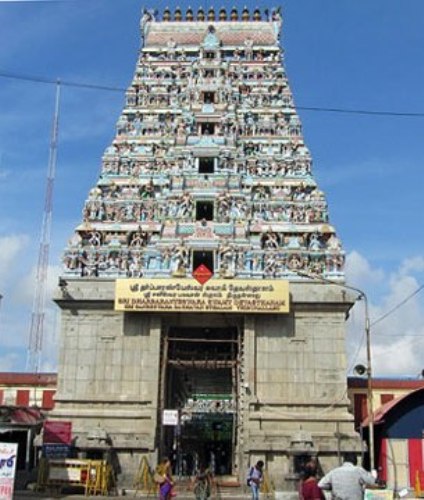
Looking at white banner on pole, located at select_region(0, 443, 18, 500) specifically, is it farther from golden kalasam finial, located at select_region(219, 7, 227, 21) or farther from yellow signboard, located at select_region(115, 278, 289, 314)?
golden kalasam finial, located at select_region(219, 7, 227, 21)

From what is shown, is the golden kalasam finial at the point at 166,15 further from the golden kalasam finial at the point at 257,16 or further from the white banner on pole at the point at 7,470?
the white banner on pole at the point at 7,470

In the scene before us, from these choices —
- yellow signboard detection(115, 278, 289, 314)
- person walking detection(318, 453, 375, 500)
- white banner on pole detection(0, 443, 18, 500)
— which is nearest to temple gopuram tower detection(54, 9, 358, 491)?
yellow signboard detection(115, 278, 289, 314)

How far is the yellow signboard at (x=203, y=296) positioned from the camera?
3559cm

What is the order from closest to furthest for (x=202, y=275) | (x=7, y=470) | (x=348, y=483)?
(x=348, y=483) < (x=7, y=470) < (x=202, y=275)

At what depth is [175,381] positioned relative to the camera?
149 feet

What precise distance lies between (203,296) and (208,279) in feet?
3.02

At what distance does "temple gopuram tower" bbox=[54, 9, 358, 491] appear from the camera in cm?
3481

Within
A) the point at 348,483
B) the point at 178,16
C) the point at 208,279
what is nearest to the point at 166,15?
the point at 178,16

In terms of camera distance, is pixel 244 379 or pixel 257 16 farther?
pixel 257 16

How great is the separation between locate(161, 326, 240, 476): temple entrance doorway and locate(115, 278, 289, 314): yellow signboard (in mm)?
4524

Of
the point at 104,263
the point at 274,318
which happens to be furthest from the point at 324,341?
the point at 104,263

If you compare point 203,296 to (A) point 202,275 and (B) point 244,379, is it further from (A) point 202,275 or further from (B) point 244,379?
(B) point 244,379

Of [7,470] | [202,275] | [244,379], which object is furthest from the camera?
[202,275]

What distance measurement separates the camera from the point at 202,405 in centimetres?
4872
